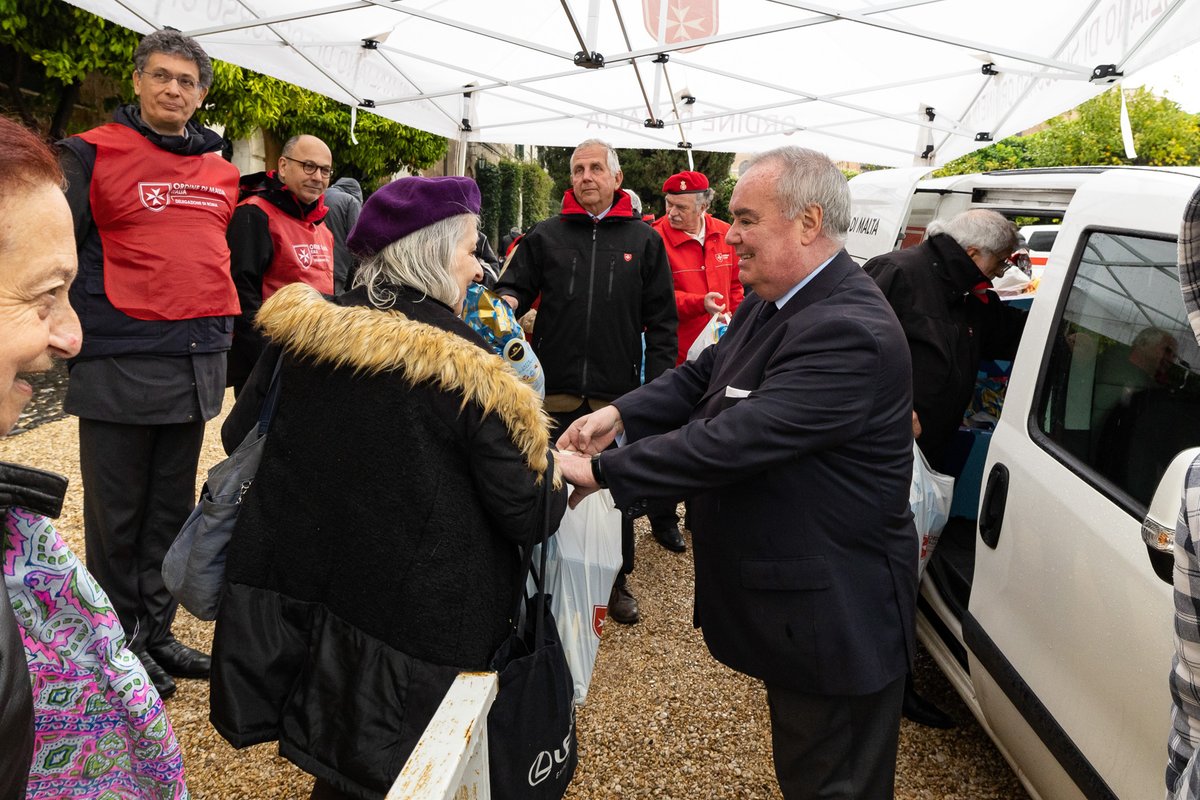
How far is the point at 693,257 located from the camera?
5184 millimetres

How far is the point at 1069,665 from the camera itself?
1.99 meters

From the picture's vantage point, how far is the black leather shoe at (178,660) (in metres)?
3.17

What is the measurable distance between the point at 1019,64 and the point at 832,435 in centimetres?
451

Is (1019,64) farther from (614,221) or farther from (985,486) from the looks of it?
(985,486)

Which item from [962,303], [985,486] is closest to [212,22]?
[962,303]

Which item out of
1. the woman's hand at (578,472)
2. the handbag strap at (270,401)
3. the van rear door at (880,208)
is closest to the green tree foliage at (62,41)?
the handbag strap at (270,401)

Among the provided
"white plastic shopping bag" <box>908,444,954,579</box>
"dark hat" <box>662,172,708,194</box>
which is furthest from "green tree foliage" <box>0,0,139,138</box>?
"white plastic shopping bag" <box>908,444,954,579</box>

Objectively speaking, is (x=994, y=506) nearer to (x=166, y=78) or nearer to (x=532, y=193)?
(x=166, y=78)

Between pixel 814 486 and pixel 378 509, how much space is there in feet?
3.33

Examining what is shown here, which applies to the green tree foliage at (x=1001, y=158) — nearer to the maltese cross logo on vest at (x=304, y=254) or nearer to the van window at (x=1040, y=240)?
the van window at (x=1040, y=240)

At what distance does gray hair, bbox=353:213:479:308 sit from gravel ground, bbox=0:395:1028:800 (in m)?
1.87

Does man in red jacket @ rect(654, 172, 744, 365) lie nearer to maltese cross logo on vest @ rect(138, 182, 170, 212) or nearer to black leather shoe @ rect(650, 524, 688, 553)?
black leather shoe @ rect(650, 524, 688, 553)

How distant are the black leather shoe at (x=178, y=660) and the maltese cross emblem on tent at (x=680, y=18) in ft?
14.5

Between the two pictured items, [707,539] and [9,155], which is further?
[707,539]
